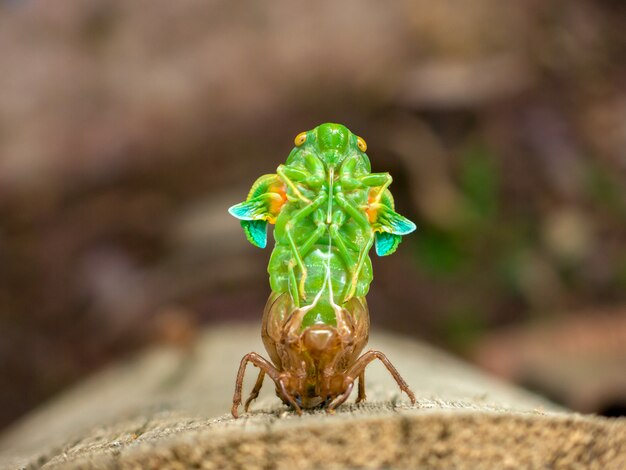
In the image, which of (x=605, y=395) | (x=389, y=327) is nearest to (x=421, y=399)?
(x=605, y=395)

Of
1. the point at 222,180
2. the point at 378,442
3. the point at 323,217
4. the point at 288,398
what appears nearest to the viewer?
the point at 378,442

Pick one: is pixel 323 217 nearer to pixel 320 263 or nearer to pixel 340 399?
pixel 320 263

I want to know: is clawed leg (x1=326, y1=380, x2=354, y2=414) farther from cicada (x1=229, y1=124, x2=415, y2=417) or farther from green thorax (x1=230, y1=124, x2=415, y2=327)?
green thorax (x1=230, y1=124, x2=415, y2=327)

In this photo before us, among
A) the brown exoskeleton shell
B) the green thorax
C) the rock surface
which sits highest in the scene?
the green thorax

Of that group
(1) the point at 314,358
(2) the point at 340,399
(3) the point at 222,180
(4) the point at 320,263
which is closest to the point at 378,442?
(2) the point at 340,399

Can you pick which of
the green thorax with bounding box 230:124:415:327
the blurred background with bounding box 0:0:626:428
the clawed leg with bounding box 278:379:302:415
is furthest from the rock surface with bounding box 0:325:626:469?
the blurred background with bounding box 0:0:626:428

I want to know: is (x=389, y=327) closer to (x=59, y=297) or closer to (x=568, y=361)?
(x=568, y=361)
